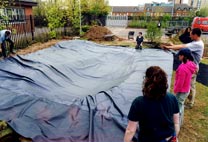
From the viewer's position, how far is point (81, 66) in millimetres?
5566

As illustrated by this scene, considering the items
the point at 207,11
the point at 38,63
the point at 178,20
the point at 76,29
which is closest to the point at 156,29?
the point at 76,29

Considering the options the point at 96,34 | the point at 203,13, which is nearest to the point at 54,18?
the point at 96,34

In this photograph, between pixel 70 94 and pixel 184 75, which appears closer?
pixel 184 75

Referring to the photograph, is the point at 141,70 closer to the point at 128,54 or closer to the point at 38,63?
the point at 128,54

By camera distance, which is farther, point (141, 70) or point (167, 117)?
point (141, 70)

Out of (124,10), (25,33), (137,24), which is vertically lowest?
(25,33)

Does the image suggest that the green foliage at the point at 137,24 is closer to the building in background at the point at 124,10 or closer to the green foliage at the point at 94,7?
the green foliage at the point at 94,7

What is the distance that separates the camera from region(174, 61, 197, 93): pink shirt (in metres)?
3.00

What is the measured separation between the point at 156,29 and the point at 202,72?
5.18m

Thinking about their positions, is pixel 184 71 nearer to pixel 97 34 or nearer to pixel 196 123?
pixel 196 123

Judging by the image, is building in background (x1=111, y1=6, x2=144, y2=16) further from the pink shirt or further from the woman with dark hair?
the woman with dark hair

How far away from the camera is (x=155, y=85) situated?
146cm

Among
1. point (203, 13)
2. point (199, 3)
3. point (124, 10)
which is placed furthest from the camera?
point (124, 10)

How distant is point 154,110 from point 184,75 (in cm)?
177
